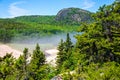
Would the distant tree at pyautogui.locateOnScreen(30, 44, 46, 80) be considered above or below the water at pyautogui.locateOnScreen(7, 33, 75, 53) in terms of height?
above

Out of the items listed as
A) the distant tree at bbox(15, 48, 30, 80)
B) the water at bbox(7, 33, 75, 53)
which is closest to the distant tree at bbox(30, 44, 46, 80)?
the distant tree at bbox(15, 48, 30, 80)

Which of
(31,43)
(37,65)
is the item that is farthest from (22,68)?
(31,43)

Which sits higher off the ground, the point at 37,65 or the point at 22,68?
the point at 22,68

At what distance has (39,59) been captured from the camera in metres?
61.2

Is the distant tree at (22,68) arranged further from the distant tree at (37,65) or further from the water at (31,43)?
the water at (31,43)

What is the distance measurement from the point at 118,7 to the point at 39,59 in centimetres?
2162

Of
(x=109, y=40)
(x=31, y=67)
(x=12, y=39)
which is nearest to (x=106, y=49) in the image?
(x=109, y=40)

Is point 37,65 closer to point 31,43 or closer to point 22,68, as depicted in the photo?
point 22,68

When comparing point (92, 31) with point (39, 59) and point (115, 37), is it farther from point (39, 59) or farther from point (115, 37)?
point (39, 59)

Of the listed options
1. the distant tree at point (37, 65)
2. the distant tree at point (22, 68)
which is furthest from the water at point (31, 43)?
the distant tree at point (22, 68)

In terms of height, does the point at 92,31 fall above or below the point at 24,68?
above

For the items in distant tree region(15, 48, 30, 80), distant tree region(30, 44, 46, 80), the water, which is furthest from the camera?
the water

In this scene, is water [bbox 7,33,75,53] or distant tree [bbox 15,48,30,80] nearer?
distant tree [bbox 15,48,30,80]

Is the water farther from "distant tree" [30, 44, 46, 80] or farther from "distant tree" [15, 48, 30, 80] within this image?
"distant tree" [15, 48, 30, 80]
